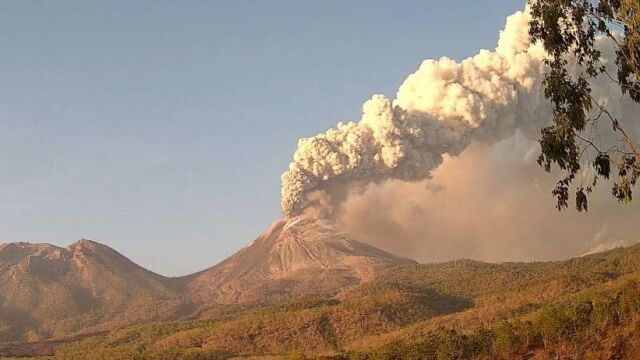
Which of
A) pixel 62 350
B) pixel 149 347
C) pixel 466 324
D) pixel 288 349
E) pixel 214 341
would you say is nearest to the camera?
pixel 466 324

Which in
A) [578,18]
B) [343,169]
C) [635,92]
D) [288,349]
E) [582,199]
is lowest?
[288,349]

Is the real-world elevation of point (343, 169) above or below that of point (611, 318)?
above

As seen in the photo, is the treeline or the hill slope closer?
the treeline

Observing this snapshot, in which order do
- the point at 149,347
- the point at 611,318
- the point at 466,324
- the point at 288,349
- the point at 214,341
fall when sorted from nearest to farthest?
the point at 611,318
the point at 466,324
the point at 288,349
the point at 214,341
the point at 149,347

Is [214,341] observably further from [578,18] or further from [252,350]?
[578,18]

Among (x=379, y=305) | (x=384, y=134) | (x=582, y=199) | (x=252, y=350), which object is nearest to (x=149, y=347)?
(x=252, y=350)

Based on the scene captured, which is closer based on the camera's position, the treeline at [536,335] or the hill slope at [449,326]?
the treeline at [536,335]

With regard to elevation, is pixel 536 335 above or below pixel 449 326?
below

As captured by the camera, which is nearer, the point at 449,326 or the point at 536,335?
the point at 536,335
